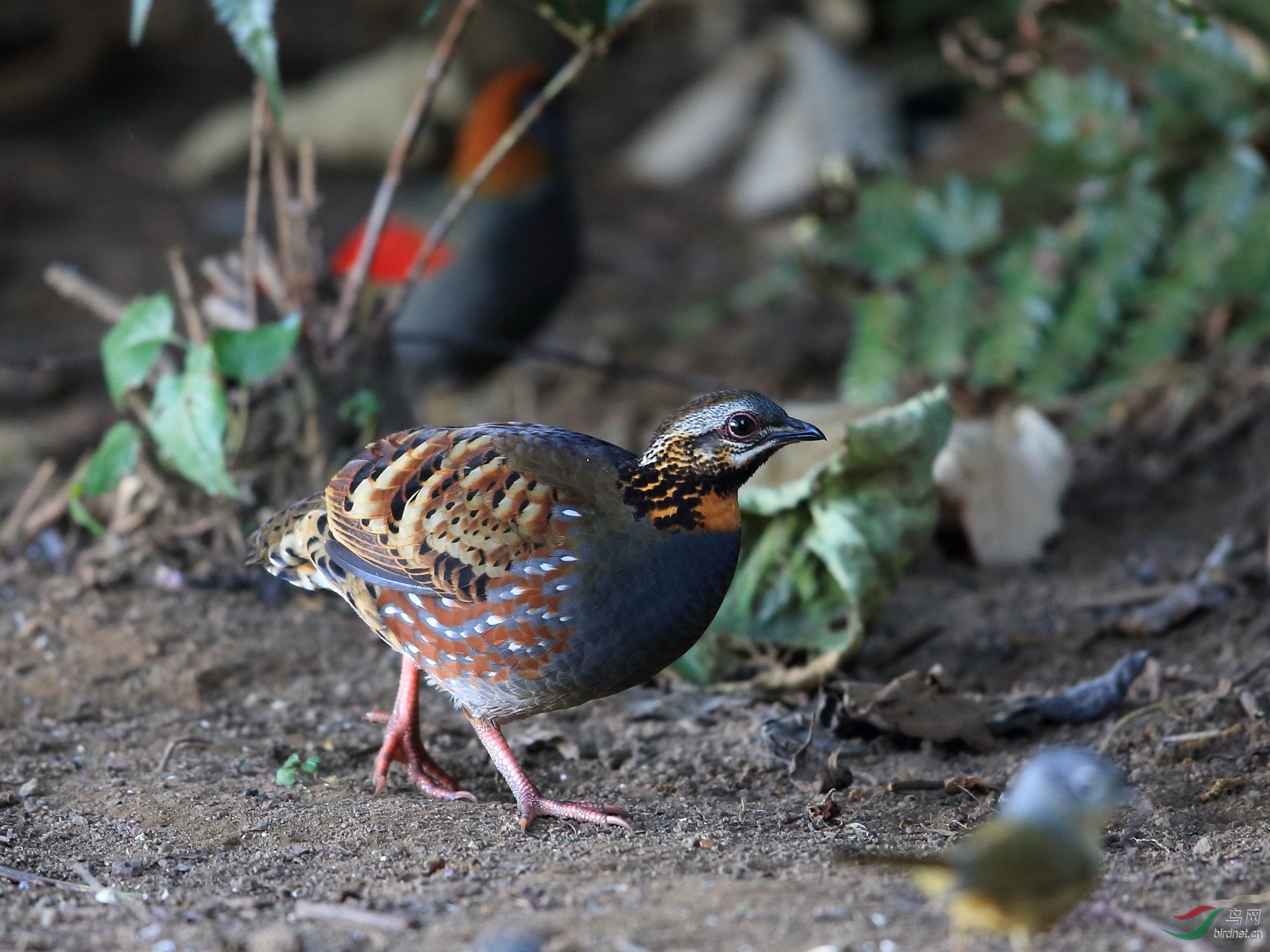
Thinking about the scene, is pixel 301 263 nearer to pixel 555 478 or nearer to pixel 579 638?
pixel 555 478

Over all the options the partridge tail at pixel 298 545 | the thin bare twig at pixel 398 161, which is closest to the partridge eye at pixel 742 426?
the partridge tail at pixel 298 545

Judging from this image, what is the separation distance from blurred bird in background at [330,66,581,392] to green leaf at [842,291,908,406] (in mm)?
1677

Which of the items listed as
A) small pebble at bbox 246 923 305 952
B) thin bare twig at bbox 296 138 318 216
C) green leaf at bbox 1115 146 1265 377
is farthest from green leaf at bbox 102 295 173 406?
green leaf at bbox 1115 146 1265 377

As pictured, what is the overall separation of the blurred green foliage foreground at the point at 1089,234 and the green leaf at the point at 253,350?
2.73 metres

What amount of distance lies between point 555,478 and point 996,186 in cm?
419

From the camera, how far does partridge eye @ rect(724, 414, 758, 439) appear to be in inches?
132

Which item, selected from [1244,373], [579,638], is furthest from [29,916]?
[1244,373]

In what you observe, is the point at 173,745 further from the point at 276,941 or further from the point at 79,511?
the point at 276,941

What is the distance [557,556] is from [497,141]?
4.36 meters

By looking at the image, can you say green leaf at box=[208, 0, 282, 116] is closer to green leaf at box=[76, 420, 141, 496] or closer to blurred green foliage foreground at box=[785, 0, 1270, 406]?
green leaf at box=[76, 420, 141, 496]

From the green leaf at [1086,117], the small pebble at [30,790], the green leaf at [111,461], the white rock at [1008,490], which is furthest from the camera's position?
the green leaf at [1086,117]

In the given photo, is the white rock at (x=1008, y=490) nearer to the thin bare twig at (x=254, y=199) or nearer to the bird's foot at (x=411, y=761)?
the bird's foot at (x=411, y=761)

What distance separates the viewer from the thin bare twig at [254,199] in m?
4.37

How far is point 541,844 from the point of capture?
318cm
